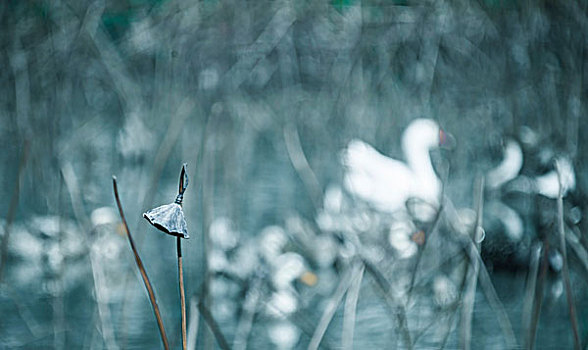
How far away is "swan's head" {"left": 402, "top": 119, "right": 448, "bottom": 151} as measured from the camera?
0.76 meters

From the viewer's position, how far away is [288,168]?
2.49 feet

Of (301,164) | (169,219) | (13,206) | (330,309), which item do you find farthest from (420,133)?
(13,206)

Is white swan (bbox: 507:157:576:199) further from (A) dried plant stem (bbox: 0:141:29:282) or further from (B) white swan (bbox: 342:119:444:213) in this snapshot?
(A) dried plant stem (bbox: 0:141:29:282)

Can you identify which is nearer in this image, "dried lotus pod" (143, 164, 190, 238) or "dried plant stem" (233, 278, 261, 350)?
"dried lotus pod" (143, 164, 190, 238)

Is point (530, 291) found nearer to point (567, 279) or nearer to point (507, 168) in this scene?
point (567, 279)

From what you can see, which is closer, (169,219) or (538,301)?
(169,219)

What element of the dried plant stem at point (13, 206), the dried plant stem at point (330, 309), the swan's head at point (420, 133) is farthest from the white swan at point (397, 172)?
the dried plant stem at point (13, 206)

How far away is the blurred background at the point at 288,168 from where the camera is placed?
0.74m

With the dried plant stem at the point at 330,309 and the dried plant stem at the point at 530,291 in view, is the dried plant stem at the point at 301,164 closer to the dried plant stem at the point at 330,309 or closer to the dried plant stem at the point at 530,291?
the dried plant stem at the point at 330,309

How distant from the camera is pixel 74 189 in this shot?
0.74 metres

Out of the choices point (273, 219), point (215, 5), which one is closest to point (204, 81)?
point (215, 5)

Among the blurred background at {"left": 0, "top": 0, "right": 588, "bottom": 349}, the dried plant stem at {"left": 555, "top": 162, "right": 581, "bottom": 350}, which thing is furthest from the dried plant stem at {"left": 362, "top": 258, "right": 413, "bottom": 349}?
the dried plant stem at {"left": 555, "top": 162, "right": 581, "bottom": 350}

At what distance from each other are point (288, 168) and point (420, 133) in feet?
0.62

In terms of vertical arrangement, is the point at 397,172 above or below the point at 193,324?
above
